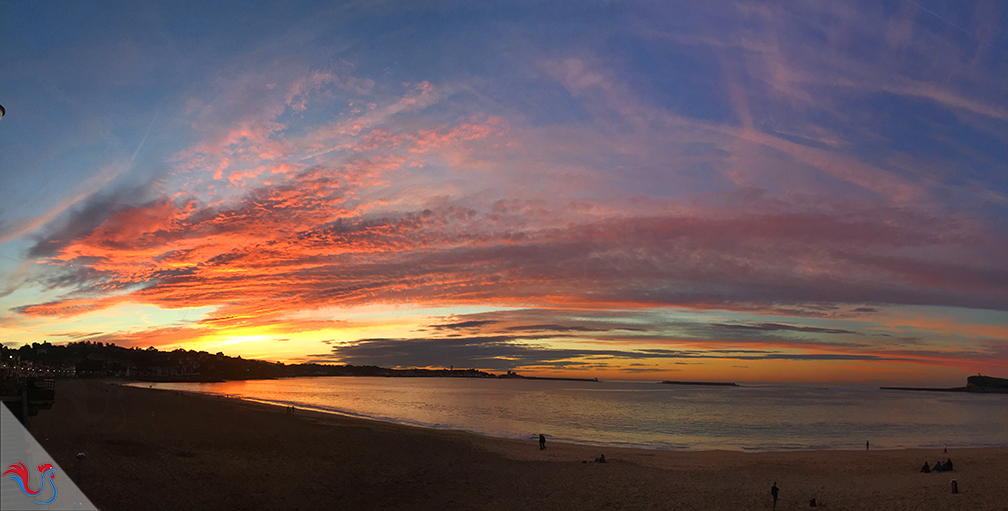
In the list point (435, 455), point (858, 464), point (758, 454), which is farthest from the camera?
point (758, 454)

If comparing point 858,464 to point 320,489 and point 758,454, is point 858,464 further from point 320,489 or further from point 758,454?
point 320,489

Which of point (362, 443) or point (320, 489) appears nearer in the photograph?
point (320, 489)

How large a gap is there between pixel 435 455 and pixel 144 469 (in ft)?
46.5

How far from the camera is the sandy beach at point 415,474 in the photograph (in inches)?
760

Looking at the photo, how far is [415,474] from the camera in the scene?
24.3m

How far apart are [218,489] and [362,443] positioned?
512 inches

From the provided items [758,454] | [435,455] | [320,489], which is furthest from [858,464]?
[320,489]

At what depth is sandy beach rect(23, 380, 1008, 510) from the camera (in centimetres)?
1931

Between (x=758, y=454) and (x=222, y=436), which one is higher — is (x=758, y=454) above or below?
below

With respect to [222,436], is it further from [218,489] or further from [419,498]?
[419,498]

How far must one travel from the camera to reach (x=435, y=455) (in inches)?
1176

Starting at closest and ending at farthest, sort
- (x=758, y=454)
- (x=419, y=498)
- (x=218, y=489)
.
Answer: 1. (x=218, y=489)
2. (x=419, y=498)
3. (x=758, y=454)

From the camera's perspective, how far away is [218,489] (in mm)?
19156

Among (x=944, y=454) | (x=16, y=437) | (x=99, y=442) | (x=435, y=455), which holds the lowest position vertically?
(x=944, y=454)
